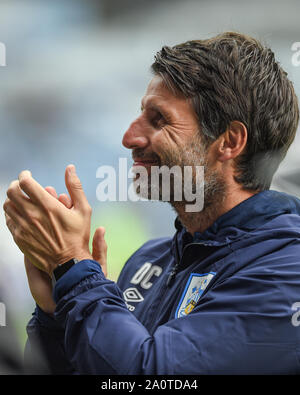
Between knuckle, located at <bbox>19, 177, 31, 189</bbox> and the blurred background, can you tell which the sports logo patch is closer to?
knuckle, located at <bbox>19, 177, 31, 189</bbox>

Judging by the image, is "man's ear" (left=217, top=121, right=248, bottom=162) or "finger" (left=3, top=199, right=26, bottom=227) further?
"man's ear" (left=217, top=121, right=248, bottom=162)

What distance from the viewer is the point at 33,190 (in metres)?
0.54

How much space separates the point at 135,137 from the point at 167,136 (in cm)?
5

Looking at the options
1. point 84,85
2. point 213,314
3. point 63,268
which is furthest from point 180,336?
point 84,85

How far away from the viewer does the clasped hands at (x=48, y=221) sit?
1.78 ft

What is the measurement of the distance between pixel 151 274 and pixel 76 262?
245 mm

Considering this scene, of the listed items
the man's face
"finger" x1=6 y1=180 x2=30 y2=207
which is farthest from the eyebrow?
"finger" x1=6 y1=180 x2=30 y2=207

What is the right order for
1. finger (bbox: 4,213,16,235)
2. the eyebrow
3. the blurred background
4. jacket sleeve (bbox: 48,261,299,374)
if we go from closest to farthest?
jacket sleeve (bbox: 48,261,299,374) → finger (bbox: 4,213,16,235) → the eyebrow → the blurred background

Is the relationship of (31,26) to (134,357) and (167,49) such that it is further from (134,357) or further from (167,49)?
(134,357)

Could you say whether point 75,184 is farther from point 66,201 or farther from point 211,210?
point 211,210

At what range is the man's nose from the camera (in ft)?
2.19

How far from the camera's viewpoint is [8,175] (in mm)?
1174

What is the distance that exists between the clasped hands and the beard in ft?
0.44

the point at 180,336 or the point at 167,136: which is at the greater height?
the point at 167,136
